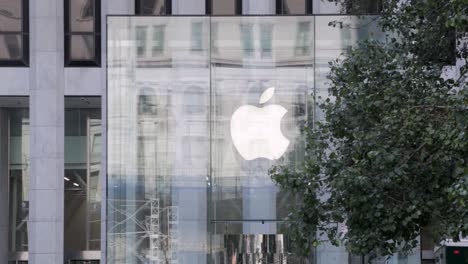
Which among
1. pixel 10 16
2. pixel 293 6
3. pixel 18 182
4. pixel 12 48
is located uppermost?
pixel 293 6

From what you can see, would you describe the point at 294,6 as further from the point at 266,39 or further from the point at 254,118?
the point at 254,118

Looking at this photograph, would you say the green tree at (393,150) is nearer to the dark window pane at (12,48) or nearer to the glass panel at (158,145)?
the glass panel at (158,145)

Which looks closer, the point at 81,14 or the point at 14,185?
the point at 81,14

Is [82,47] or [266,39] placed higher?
[82,47]

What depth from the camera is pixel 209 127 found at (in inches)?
1293

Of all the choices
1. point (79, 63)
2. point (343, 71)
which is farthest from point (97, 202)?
point (343, 71)

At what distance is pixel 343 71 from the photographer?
22.4m

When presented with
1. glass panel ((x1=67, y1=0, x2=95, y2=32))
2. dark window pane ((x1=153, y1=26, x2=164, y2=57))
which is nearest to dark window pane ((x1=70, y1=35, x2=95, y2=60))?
glass panel ((x1=67, y1=0, x2=95, y2=32))

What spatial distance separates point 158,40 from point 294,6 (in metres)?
8.33

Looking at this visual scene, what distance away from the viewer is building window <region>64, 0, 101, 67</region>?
133 feet

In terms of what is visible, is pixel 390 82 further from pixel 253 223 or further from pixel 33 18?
pixel 33 18

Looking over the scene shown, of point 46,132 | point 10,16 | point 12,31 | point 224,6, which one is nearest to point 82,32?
point 12,31

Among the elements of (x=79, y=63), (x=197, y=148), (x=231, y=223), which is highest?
(x=79, y=63)

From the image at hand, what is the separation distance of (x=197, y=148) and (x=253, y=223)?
2.60 m
